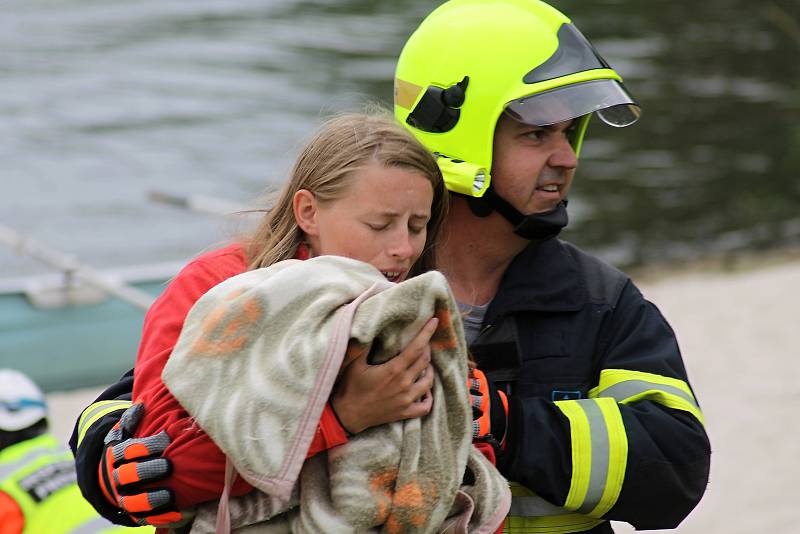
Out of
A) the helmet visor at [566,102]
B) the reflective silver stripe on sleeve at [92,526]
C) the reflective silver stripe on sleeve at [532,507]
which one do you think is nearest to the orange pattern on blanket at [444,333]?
the reflective silver stripe on sleeve at [532,507]

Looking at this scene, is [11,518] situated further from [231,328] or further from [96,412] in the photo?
[231,328]

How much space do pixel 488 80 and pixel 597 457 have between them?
757mm

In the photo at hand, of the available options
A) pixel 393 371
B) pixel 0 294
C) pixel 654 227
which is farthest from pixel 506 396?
pixel 654 227

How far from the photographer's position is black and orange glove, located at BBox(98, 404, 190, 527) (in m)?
1.91

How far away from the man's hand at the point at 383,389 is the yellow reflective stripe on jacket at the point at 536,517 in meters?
0.52

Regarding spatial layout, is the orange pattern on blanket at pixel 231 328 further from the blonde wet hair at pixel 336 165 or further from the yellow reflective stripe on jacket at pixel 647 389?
the yellow reflective stripe on jacket at pixel 647 389

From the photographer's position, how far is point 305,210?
2.15m

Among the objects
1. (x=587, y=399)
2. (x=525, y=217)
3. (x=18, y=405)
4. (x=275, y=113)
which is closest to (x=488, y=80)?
(x=525, y=217)

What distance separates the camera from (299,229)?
7.11 feet

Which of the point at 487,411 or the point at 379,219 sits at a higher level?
the point at 379,219

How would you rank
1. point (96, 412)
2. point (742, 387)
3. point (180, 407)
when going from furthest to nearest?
point (742, 387) < point (96, 412) < point (180, 407)

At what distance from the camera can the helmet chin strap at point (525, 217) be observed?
2.44m

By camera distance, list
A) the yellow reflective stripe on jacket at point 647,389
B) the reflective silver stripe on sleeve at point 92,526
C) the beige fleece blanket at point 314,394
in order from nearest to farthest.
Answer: the beige fleece blanket at point 314,394, the yellow reflective stripe on jacket at point 647,389, the reflective silver stripe on sleeve at point 92,526

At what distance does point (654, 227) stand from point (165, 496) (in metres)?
11.2
